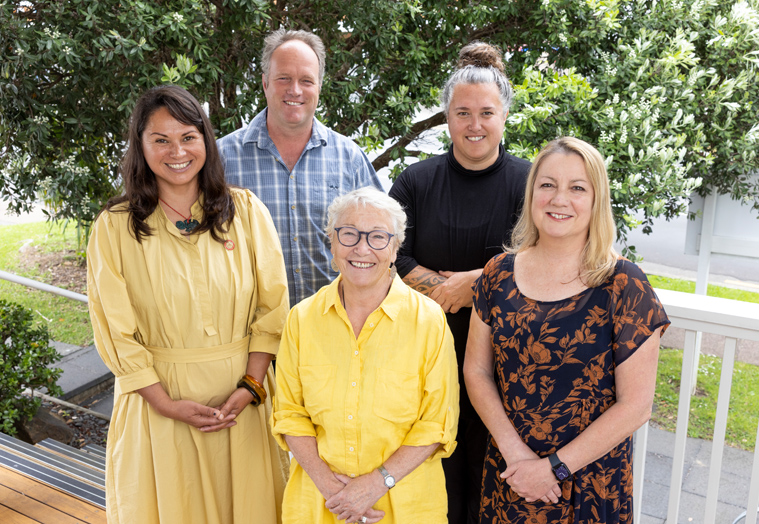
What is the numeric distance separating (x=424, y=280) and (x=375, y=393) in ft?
1.75

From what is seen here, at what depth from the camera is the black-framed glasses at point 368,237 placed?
1.82 metres

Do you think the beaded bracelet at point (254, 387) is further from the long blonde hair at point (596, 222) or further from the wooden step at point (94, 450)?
the wooden step at point (94, 450)

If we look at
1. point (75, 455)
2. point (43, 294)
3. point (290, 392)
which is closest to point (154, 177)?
point (290, 392)

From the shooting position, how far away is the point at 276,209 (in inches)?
100

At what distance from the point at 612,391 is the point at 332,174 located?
1.42 metres

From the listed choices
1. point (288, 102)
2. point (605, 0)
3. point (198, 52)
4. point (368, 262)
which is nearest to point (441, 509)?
point (368, 262)

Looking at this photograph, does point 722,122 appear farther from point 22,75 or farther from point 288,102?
point 22,75

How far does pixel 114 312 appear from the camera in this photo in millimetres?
1960

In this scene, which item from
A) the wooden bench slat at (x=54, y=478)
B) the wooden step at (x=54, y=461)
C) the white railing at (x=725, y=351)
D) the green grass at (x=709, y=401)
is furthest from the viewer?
the green grass at (x=709, y=401)

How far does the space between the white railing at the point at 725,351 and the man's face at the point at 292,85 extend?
1.55 m

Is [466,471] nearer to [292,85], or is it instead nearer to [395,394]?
[395,394]

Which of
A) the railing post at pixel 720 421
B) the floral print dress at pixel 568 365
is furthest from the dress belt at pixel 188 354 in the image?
the railing post at pixel 720 421

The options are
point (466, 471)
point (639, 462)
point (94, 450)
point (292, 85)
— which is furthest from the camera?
point (94, 450)

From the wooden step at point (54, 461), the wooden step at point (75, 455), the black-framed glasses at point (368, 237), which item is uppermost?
the black-framed glasses at point (368, 237)
